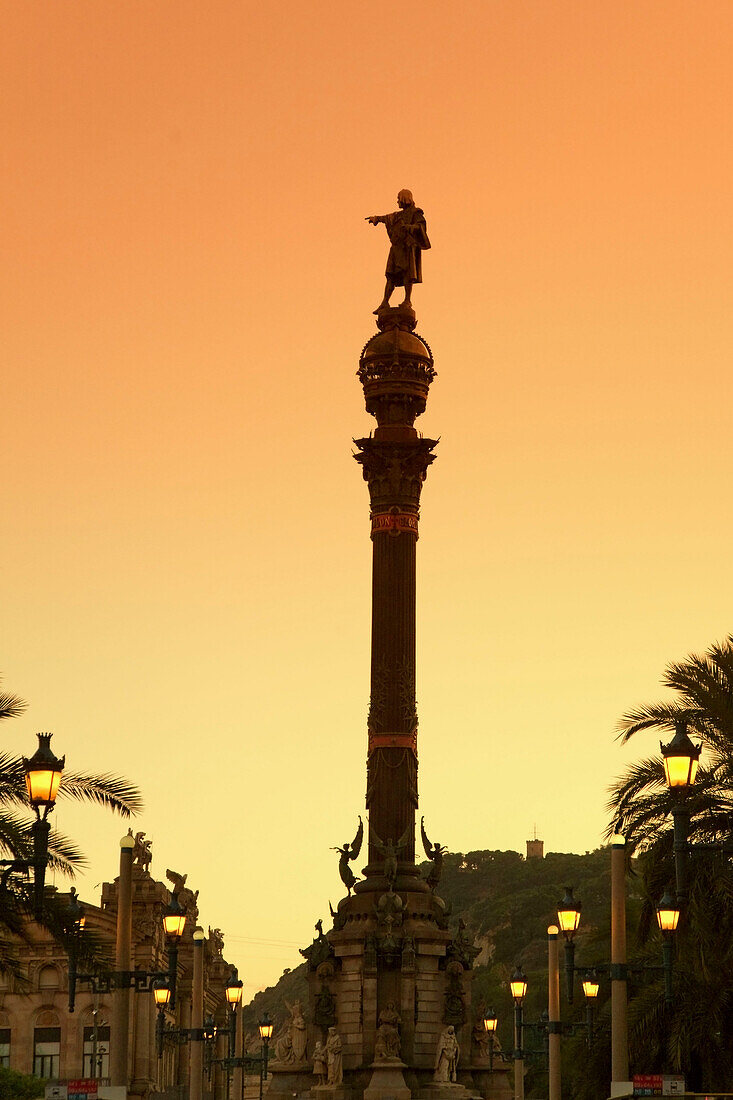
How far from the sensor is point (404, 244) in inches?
2793

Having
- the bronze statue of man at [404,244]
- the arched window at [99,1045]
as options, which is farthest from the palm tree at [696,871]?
the arched window at [99,1045]

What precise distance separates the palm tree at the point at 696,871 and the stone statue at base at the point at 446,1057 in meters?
17.6

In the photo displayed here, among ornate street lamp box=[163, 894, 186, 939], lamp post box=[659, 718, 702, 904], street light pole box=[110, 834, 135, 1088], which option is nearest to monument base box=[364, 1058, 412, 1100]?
ornate street lamp box=[163, 894, 186, 939]

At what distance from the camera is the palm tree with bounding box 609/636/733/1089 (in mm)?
38000

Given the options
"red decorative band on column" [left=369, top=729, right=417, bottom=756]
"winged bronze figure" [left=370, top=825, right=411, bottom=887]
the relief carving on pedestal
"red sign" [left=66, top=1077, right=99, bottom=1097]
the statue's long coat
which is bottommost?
"red sign" [left=66, top=1077, right=99, bottom=1097]

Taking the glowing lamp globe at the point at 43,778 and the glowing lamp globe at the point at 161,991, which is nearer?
the glowing lamp globe at the point at 43,778

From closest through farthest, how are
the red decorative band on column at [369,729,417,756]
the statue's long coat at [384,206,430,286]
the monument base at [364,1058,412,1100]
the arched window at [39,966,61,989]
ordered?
1. the monument base at [364,1058,412,1100]
2. the red decorative band on column at [369,729,417,756]
3. the statue's long coat at [384,206,430,286]
4. the arched window at [39,966,61,989]

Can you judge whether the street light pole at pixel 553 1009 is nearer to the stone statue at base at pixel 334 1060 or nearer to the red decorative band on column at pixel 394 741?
the stone statue at base at pixel 334 1060

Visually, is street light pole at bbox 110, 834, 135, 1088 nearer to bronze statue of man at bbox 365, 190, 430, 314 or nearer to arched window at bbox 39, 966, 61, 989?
bronze statue of man at bbox 365, 190, 430, 314

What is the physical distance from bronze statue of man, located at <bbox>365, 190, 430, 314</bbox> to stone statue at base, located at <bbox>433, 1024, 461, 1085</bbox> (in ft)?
82.3

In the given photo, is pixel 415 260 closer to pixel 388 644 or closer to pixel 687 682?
pixel 388 644

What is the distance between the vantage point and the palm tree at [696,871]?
1496 inches

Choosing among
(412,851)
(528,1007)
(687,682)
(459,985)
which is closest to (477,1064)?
(459,985)

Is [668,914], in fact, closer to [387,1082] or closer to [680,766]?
[680,766]
